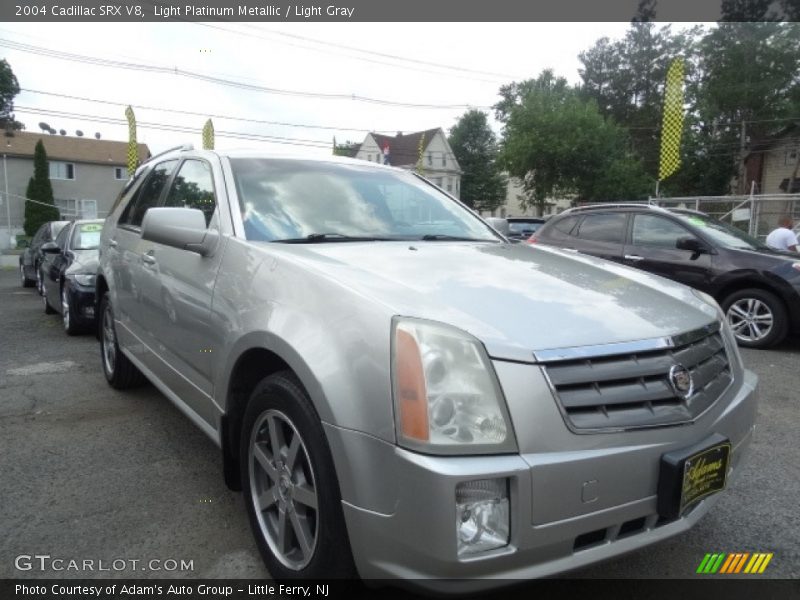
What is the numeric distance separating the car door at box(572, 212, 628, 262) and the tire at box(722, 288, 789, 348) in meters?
1.40

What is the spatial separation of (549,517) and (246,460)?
1213 millimetres

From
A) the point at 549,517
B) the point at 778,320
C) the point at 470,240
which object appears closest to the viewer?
the point at 549,517

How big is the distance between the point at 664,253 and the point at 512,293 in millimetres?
5662

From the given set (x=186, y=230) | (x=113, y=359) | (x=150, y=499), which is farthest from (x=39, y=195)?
(x=186, y=230)

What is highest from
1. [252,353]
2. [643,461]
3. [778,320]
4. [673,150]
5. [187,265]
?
[673,150]

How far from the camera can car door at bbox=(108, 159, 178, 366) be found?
343 centimetres

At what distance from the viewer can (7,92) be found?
44.9 metres

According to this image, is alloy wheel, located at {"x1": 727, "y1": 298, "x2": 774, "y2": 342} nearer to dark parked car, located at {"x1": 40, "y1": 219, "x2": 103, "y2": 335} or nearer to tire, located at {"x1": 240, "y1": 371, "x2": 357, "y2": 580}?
tire, located at {"x1": 240, "y1": 371, "x2": 357, "y2": 580}

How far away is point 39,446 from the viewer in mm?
3473

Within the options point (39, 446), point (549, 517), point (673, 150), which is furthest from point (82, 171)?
point (549, 517)

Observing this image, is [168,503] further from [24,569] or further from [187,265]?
[187,265]

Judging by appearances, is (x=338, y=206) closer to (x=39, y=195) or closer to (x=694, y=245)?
(x=694, y=245)

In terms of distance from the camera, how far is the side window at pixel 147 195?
374 cm

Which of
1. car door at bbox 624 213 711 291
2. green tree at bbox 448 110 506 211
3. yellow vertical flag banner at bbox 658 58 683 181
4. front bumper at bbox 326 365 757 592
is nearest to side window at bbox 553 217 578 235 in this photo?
car door at bbox 624 213 711 291
